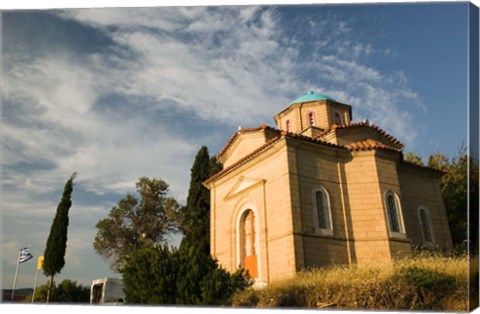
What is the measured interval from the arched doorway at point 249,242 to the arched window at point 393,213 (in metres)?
5.31

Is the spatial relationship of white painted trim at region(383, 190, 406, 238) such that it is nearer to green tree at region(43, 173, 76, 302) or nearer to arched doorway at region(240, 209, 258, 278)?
arched doorway at region(240, 209, 258, 278)

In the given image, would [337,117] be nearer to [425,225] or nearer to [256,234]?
[425,225]

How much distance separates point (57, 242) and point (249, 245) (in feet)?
38.2

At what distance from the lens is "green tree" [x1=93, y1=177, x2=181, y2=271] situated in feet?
93.5

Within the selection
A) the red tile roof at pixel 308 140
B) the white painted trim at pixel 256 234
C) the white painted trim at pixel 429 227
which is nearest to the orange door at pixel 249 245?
the white painted trim at pixel 256 234

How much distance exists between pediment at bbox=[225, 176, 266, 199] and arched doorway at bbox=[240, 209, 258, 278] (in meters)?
1.01

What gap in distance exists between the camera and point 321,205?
13.7 metres

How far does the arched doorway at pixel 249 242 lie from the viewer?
14.8 meters

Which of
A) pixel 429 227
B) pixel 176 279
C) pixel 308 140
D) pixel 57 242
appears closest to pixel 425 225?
pixel 429 227

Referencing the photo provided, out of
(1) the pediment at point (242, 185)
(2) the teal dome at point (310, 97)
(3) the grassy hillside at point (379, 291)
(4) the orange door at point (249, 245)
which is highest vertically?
(2) the teal dome at point (310, 97)

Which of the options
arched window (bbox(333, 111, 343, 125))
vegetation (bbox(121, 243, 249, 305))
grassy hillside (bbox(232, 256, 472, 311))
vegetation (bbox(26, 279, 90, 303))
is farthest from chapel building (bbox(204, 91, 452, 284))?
vegetation (bbox(26, 279, 90, 303))

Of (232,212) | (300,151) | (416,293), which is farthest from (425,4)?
(232,212)

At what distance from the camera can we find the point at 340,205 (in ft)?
45.6

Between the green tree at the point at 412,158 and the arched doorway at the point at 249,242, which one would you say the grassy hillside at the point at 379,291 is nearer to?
the arched doorway at the point at 249,242
